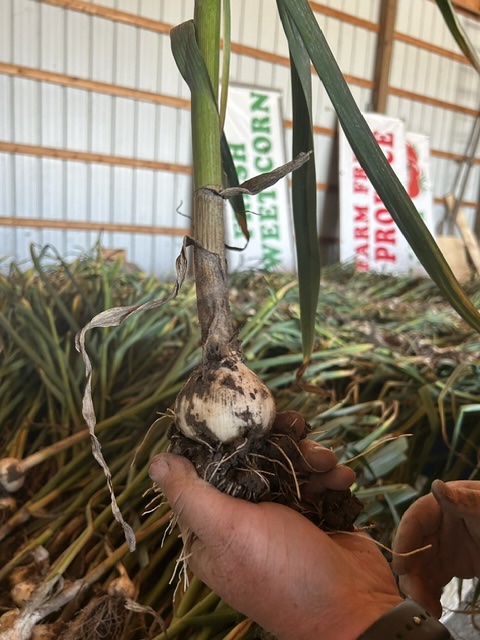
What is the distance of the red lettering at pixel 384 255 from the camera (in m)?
5.32

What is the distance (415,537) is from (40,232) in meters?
3.82

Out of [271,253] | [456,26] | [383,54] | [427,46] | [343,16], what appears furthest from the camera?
[427,46]

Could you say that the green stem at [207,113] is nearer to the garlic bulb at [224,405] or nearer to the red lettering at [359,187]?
the garlic bulb at [224,405]

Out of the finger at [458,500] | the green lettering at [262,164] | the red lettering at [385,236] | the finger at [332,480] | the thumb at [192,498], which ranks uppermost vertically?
the green lettering at [262,164]

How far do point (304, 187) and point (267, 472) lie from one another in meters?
0.37

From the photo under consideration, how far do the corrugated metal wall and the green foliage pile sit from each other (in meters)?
2.64

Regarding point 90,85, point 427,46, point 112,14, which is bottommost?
point 90,85

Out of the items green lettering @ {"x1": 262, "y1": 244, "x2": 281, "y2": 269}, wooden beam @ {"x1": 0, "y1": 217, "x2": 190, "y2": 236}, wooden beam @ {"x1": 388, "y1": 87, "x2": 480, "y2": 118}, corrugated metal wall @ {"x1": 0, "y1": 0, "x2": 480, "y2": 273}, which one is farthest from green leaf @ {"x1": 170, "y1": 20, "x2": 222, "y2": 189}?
wooden beam @ {"x1": 388, "y1": 87, "x2": 480, "y2": 118}

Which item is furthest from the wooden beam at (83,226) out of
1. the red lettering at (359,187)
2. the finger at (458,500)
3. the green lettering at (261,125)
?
the finger at (458,500)

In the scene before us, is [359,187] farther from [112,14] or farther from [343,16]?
[112,14]

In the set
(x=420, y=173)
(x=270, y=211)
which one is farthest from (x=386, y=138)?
(x=270, y=211)

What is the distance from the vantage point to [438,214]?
20.8 ft

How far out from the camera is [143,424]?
99 cm

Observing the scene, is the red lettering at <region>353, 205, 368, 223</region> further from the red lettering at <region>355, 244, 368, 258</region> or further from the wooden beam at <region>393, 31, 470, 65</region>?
the wooden beam at <region>393, 31, 470, 65</region>
